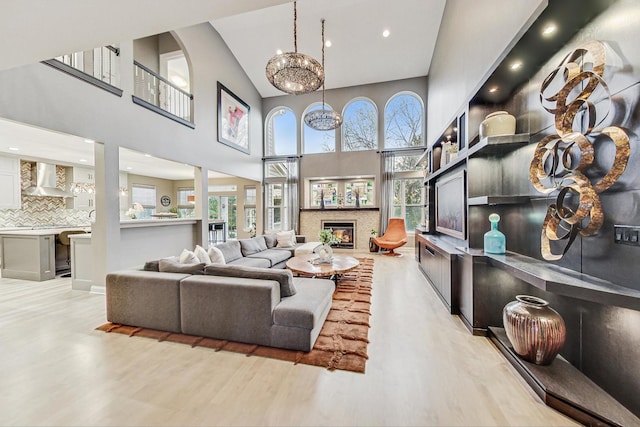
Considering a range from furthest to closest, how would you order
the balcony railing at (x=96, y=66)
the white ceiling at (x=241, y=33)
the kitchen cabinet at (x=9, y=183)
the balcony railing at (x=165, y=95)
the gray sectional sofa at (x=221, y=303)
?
the kitchen cabinet at (x=9, y=183) < the balcony railing at (x=165, y=95) < the balcony railing at (x=96, y=66) < the gray sectional sofa at (x=221, y=303) < the white ceiling at (x=241, y=33)

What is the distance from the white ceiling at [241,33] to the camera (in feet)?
4.62

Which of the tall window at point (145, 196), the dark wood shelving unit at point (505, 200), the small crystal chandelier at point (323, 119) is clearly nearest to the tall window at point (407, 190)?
the small crystal chandelier at point (323, 119)

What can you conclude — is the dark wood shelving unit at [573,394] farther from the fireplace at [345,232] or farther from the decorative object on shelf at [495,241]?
the fireplace at [345,232]

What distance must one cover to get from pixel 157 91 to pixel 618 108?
267 inches

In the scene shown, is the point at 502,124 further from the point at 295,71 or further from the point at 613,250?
the point at 295,71

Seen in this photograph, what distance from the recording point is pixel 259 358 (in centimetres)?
210

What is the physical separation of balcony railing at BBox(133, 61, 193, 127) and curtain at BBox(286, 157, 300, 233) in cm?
334

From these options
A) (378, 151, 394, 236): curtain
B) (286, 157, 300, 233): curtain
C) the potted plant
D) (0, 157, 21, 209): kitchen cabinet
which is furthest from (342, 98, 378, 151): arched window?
(0, 157, 21, 209): kitchen cabinet

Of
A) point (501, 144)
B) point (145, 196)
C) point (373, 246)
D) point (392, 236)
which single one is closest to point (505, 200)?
point (501, 144)

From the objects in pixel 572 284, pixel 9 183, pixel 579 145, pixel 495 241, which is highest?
pixel 9 183

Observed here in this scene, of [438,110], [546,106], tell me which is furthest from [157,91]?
[546,106]

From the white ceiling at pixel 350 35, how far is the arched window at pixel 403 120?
0.65 meters

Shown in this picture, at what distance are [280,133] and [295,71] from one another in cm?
492

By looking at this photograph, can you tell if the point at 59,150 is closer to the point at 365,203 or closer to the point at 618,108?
the point at 365,203
